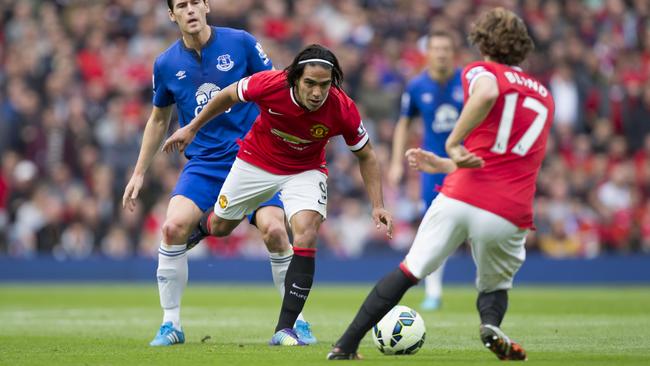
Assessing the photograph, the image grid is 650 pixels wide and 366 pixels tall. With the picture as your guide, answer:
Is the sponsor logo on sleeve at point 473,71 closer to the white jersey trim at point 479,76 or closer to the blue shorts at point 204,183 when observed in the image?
the white jersey trim at point 479,76

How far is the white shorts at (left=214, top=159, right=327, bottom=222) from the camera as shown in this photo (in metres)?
8.91

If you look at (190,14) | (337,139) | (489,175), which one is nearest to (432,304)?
(190,14)

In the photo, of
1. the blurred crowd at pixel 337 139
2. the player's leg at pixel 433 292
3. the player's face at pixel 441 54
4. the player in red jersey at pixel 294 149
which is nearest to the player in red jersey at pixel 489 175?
the player in red jersey at pixel 294 149

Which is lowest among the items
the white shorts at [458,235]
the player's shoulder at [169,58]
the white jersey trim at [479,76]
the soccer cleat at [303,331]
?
the soccer cleat at [303,331]

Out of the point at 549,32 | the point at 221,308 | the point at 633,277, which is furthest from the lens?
the point at 549,32

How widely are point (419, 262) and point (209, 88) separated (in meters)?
3.04

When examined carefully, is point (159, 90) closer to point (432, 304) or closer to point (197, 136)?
point (197, 136)

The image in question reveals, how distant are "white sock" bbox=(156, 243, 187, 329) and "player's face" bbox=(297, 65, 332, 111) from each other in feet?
6.39

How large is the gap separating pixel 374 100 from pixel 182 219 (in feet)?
42.1

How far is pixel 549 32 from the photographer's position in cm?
2348

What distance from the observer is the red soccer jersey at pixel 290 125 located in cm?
857

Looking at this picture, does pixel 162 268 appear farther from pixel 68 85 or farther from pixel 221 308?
pixel 68 85

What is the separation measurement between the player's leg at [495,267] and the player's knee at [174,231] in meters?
2.69

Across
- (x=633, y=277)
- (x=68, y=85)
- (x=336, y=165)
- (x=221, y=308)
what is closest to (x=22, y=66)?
(x=68, y=85)
